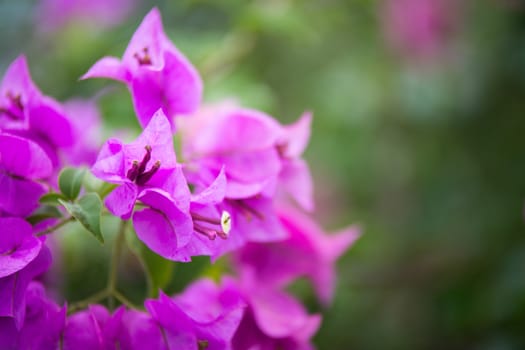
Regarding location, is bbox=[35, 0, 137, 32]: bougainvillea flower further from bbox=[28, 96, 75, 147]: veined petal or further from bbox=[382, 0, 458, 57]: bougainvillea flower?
bbox=[28, 96, 75, 147]: veined petal

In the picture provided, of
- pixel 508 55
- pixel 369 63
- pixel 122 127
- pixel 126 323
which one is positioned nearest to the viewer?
pixel 126 323

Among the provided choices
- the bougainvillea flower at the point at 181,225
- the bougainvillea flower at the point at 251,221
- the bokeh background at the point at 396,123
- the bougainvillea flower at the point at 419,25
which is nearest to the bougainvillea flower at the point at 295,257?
the bougainvillea flower at the point at 251,221

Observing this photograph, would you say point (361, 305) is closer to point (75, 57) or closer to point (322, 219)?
point (322, 219)

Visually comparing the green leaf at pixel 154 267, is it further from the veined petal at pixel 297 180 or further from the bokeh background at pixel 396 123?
the bokeh background at pixel 396 123

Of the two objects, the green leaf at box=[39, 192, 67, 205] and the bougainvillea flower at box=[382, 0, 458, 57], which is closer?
the green leaf at box=[39, 192, 67, 205]

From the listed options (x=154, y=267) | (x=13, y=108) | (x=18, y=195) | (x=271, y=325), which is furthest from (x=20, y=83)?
(x=271, y=325)

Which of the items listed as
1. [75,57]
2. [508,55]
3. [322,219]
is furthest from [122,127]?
[508,55]

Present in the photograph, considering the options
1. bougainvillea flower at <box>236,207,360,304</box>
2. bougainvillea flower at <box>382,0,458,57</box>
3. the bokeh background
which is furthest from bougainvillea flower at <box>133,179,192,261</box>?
bougainvillea flower at <box>382,0,458,57</box>
